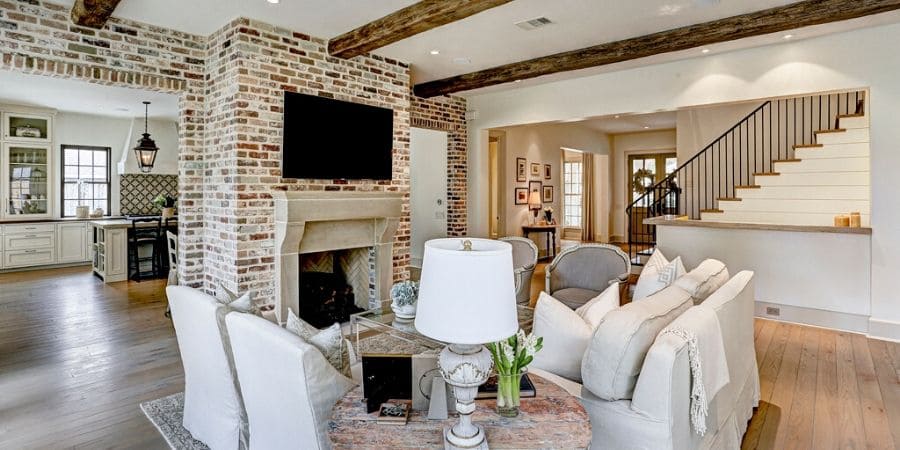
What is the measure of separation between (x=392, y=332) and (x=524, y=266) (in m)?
2.05

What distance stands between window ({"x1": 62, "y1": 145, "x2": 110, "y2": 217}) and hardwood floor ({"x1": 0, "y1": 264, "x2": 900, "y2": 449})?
3.90 m

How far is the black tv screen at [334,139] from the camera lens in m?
4.58

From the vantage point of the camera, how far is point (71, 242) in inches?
331

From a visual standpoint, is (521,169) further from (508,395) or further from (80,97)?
(508,395)

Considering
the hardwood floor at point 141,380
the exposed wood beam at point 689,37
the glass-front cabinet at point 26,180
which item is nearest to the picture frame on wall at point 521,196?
the exposed wood beam at point 689,37

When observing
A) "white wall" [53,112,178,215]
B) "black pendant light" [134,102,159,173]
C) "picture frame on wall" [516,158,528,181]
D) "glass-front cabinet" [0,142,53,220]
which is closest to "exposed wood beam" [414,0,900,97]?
"picture frame on wall" [516,158,528,181]

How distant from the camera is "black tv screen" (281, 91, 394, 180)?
458 cm

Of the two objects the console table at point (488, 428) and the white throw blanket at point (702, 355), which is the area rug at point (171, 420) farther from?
the white throw blanket at point (702, 355)

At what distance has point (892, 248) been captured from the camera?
177 inches

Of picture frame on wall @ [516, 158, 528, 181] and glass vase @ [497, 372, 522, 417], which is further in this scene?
picture frame on wall @ [516, 158, 528, 181]

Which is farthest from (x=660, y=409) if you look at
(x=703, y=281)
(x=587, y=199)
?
(x=587, y=199)

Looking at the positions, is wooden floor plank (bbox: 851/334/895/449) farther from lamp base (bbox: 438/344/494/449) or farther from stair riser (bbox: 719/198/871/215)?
lamp base (bbox: 438/344/494/449)

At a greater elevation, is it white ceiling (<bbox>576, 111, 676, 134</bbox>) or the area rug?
white ceiling (<bbox>576, 111, 676, 134</bbox>)

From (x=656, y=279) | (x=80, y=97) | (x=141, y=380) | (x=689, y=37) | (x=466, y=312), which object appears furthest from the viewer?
(x=80, y=97)
